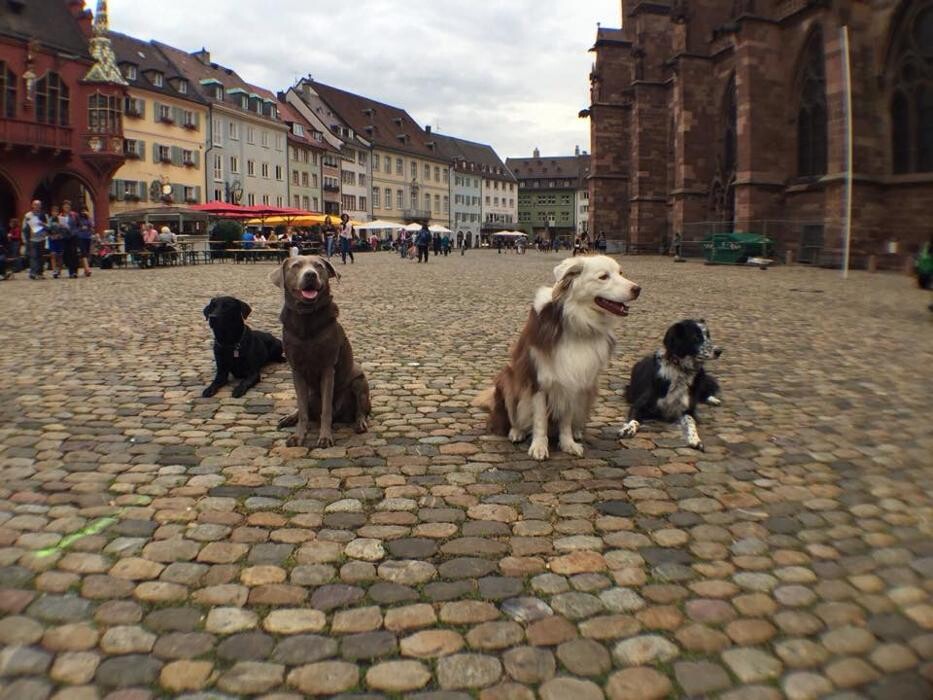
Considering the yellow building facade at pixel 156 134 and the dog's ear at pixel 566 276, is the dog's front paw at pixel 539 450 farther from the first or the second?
the yellow building facade at pixel 156 134

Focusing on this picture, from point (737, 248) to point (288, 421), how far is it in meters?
26.1

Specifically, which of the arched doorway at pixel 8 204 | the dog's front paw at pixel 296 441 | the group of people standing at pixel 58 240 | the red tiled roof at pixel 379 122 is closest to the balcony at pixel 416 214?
the red tiled roof at pixel 379 122

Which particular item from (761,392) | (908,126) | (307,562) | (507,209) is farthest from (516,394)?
(507,209)

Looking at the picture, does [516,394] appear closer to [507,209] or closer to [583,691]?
[583,691]

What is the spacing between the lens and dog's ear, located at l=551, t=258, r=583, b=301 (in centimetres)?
420

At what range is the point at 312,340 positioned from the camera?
15.3 feet

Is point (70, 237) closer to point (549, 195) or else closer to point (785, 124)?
point (785, 124)

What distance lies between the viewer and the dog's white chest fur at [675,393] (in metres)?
5.21

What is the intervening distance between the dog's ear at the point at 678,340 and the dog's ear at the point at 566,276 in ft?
3.99

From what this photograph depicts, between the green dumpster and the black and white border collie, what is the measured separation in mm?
24114

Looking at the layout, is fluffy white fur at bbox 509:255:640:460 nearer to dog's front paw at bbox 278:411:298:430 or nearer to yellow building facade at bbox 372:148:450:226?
dog's front paw at bbox 278:411:298:430

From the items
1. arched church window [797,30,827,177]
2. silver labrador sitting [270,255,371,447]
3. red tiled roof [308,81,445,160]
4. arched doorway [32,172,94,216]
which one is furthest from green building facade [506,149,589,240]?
silver labrador sitting [270,255,371,447]

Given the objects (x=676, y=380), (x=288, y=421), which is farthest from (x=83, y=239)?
(x=676, y=380)

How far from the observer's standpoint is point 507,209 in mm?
123125
